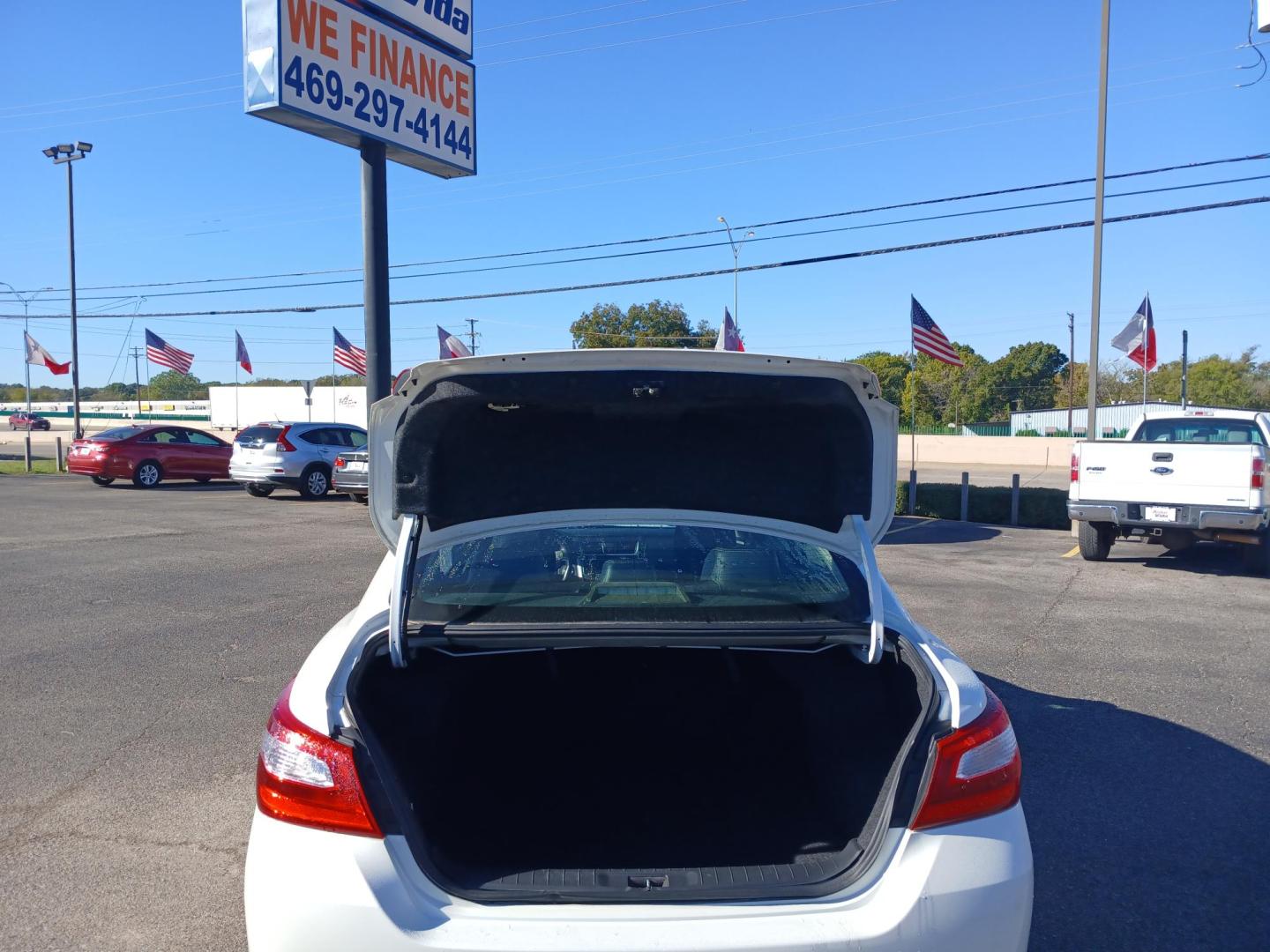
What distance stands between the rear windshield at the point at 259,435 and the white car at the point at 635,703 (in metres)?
18.1

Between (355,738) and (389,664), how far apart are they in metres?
0.51

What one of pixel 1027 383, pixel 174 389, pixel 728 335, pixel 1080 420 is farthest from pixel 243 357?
pixel 174 389

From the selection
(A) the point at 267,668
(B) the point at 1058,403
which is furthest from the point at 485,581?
(B) the point at 1058,403

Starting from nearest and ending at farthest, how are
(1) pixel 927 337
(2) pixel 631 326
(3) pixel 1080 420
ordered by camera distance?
(1) pixel 927 337, (2) pixel 631 326, (3) pixel 1080 420

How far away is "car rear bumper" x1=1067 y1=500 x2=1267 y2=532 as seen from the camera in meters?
10.3

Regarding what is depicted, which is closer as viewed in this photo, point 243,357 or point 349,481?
point 349,481

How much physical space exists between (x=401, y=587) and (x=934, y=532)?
43.6 ft

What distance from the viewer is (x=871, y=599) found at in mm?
2775

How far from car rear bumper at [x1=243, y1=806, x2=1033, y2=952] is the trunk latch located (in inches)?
5.0

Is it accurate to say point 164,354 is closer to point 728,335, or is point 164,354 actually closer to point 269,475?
point 269,475

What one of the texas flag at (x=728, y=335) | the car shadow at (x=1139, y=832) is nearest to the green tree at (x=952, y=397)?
the texas flag at (x=728, y=335)

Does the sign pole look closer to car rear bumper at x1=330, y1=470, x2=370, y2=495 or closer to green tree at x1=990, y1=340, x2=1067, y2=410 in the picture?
car rear bumper at x1=330, y1=470, x2=370, y2=495

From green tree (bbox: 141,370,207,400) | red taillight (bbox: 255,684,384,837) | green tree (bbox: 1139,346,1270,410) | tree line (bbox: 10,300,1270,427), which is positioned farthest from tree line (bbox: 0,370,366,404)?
red taillight (bbox: 255,684,384,837)

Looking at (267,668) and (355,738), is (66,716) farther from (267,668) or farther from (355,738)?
(355,738)
